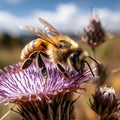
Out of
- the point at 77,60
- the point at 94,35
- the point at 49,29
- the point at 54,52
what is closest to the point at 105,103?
the point at 77,60

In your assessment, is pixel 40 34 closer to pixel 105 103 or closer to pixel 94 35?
pixel 105 103

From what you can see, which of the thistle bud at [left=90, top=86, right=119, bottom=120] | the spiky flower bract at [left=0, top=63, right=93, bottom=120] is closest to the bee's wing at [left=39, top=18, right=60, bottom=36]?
the spiky flower bract at [left=0, top=63, right=93, bottom=120]

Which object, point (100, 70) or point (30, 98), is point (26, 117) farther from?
Answer: point (100, 70)

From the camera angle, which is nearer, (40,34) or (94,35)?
(40,34)

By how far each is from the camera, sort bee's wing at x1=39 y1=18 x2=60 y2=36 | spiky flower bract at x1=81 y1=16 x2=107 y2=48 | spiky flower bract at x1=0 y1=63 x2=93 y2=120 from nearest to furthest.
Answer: spiky flower bract at x1=0 y1=63 x2=93 y2=120, bee's wing at x1=39 y1=18 x2=60 y2=36, spiky flower bract at x1=81 y1=16 x2=107 y2=48

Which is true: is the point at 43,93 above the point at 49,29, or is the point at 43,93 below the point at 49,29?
below

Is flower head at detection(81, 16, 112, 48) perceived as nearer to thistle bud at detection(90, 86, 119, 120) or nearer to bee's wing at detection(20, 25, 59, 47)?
thistle bud at detection(90, 86, 119, 120)

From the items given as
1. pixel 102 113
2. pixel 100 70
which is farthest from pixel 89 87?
pixel 102 113
